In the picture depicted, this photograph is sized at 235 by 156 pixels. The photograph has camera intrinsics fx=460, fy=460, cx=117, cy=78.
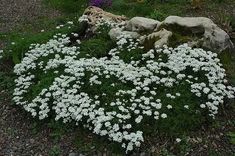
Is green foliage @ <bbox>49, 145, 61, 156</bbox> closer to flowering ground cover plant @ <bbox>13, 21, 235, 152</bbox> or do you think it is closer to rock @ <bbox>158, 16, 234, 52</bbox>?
flowering ground cover plant @ <bbox>13, 21, 235, 152</bbox>

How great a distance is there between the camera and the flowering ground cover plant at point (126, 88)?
8562mm

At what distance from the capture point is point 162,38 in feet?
34.8

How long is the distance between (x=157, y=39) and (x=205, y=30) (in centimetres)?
117

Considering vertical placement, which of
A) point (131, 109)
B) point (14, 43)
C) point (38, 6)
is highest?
point (131, 109)

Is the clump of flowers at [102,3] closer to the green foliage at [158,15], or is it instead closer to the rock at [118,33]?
the green foliage at [158,15]

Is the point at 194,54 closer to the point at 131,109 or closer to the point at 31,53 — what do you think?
the point at 131,109

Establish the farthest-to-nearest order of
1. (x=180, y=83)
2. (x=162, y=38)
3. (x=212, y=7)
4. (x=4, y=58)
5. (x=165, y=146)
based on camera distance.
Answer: (x=212, y=7) < (x=4, y=58) < (x=162, y=38) < (x=180, y=83) < (x=165, y=146)

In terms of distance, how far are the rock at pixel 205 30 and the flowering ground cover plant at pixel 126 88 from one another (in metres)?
0.44

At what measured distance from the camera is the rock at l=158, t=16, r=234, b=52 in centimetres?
1070

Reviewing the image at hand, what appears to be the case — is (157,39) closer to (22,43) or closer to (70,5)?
(22,43)

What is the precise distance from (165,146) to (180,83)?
4.89 feet

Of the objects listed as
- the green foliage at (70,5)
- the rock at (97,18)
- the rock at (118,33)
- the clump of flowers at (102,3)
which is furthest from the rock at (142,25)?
the green foliage at (70,5)

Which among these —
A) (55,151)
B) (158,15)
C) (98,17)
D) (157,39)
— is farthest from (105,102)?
(158,15)

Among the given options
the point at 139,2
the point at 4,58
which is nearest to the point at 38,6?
the point at 139,2
